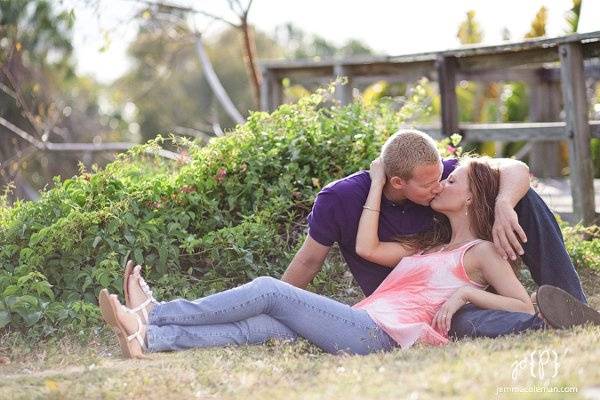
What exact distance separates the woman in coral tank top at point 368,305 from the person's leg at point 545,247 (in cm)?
29

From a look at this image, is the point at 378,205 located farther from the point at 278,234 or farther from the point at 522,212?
the point at 278,234

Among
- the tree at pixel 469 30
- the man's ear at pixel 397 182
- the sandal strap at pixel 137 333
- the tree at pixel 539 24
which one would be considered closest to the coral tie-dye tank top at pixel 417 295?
the man's ear at pixel 397 182

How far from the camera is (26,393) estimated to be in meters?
4.01

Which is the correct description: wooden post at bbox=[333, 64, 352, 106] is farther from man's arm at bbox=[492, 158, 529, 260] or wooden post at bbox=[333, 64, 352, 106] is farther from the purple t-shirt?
man's arm at bbox=[492, 158, 529, 260]

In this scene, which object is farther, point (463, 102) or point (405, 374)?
point (463, 102)

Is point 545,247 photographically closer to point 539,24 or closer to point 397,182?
point 397,182

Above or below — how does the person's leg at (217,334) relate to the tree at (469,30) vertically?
below

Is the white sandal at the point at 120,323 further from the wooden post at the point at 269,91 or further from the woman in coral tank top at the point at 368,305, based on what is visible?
the wooden post at the point at 269,91

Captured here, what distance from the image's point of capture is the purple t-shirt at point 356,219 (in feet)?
16.7

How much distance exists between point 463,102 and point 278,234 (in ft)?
47.6

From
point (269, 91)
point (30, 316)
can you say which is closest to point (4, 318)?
point (30, 316)

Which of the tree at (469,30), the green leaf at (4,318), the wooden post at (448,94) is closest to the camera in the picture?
the green leaf at (4,318)

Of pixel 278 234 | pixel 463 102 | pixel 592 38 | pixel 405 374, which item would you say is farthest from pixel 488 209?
pixel 463 102

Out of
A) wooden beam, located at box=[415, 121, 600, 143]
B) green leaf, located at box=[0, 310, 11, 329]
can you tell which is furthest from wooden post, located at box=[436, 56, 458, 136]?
green leaf, located at box=[0, 310, 11, 329]
